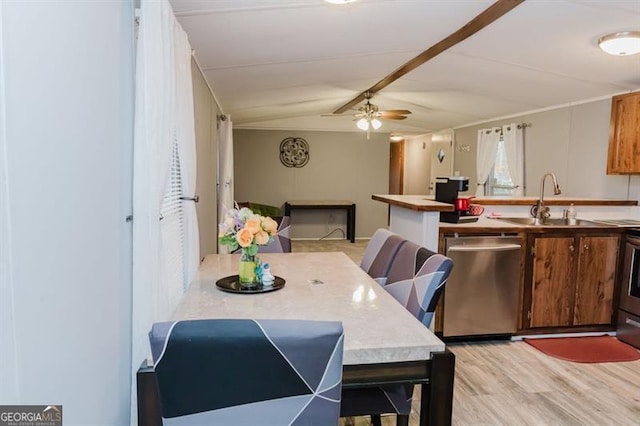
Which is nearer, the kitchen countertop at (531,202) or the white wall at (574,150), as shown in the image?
the kitchen countertop at (531,202)

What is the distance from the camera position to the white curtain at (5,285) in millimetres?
919

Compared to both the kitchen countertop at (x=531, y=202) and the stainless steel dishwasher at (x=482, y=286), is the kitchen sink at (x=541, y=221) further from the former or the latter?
the stainless steel dishwasher at (x=482, y=286)

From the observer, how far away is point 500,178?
656 cm

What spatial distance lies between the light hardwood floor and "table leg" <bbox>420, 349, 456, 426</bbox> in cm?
105

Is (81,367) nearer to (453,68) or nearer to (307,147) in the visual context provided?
(453,68)

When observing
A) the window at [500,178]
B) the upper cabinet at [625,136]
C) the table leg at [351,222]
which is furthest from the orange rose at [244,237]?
the table leg at [351,222]

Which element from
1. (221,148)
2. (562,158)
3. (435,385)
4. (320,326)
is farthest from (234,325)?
(562,158)

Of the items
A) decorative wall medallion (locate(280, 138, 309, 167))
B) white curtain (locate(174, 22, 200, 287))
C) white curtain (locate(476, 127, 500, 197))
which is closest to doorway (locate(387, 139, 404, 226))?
decorative wall medallion (locate(280, 138, 309, 167))

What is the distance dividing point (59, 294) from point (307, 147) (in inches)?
285

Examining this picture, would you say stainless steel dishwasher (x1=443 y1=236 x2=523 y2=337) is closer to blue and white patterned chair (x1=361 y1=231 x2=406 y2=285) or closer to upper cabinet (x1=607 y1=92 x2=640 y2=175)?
blue and white patterned chair (x1=361 y1=231 x2=406 y2=285)

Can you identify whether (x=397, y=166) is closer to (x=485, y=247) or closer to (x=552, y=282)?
(x=552, y=282)

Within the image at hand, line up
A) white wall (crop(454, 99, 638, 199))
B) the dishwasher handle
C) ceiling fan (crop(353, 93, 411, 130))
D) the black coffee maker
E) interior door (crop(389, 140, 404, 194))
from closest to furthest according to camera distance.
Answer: the dishwasher handle → the black coffee maker → white wall (crop(454, 99, 638, 199)) → ceiling fan (crop(353, 93, 411, 130)) → interior door (crop(389, 140, 404, 194))

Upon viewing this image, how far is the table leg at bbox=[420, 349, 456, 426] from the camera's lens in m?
1.28

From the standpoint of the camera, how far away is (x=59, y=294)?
3.92 feet
